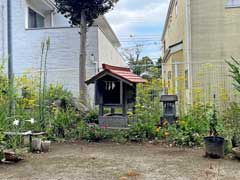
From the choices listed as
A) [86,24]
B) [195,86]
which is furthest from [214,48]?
[86,24]

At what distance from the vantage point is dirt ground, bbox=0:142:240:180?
17.6 feet

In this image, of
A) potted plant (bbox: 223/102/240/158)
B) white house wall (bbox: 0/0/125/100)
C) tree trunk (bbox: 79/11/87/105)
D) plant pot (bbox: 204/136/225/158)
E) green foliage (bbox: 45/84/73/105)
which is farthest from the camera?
white house wall (bbox: 0/0/125/100)

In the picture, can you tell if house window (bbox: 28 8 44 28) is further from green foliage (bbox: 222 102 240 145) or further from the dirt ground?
green foliage (bbox: 222 102 240 145)

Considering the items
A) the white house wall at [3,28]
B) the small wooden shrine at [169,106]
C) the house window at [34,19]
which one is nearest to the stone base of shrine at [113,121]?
the small wooden shrine at [169,106]

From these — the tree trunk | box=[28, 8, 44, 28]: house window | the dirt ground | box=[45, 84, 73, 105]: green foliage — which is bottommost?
the dirt ground

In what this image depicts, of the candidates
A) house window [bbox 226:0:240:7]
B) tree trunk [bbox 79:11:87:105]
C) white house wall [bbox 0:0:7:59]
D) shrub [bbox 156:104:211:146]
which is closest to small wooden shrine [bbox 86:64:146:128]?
shrub [bbox 156:104:211:146]

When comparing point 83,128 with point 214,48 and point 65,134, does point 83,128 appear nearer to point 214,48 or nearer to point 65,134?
point 65,134

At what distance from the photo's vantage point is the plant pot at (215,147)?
664 centimetres

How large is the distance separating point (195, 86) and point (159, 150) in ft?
15.8

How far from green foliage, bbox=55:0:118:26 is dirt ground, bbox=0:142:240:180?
6.33 metres

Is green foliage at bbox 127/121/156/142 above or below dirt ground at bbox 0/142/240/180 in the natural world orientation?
above

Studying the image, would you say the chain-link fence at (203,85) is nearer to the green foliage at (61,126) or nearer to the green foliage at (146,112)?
the green foliage at (146,112)

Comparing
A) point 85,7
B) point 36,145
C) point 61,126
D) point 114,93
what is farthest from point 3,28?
point 36,145

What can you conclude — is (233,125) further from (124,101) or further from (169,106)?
(124,101)
